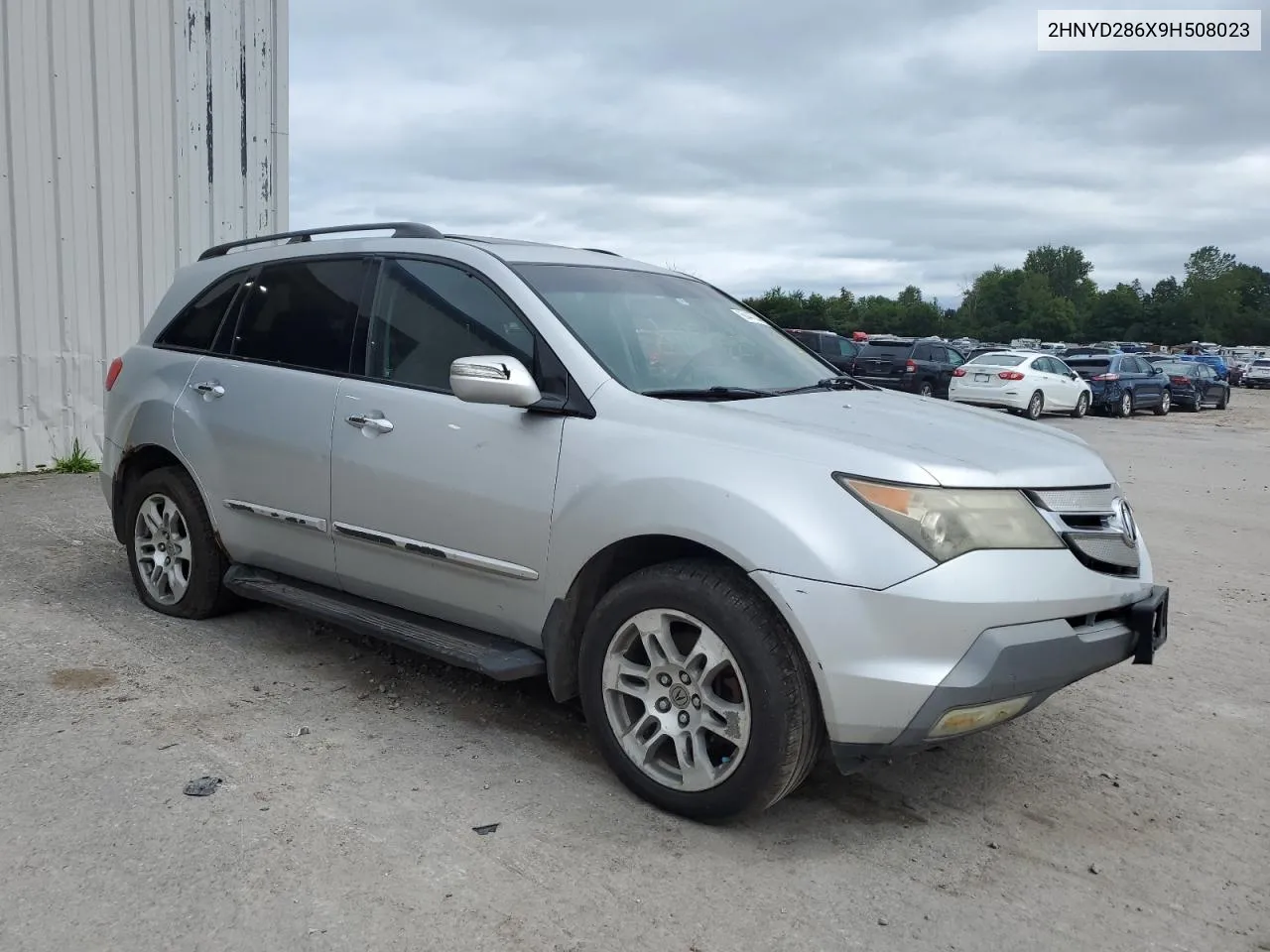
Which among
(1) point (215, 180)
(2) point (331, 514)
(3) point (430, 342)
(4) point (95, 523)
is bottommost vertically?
(4) point (95, 523)

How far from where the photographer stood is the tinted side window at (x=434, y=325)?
3930 millimetres

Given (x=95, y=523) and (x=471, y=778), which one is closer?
(x=471, y=778)

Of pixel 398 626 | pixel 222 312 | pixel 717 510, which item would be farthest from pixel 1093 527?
pixel 222 312

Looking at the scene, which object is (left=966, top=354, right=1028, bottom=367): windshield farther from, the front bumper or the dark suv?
the front bumper

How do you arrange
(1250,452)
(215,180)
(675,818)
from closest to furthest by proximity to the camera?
1. (675,818)
2. (215,180)
3. (1250,452)

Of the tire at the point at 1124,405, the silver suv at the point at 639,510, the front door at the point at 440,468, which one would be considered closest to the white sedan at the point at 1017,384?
the tire at the point at 1124,405

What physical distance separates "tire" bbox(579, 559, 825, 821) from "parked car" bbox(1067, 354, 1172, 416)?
84.1ft

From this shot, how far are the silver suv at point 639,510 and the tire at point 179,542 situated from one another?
22 millimetres

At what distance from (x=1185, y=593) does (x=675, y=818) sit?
4533 millimetres

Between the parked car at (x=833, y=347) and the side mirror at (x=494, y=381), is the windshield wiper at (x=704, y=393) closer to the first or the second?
the side mirror at (x=494, y=381)

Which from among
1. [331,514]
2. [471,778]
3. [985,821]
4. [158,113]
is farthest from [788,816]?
[158,113]

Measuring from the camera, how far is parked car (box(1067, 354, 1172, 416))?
26828mm

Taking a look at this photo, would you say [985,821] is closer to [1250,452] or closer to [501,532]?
[501,532]

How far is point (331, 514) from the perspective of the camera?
4.25m
